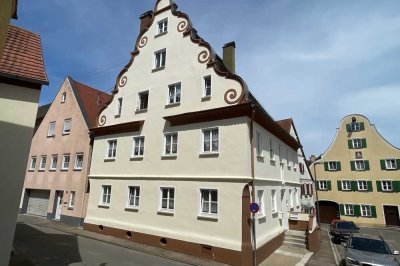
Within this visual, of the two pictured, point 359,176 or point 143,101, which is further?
point 359,176

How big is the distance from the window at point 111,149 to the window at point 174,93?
5758 millimetres

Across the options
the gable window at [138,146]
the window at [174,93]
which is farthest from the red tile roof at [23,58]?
the gable window at [138,146]

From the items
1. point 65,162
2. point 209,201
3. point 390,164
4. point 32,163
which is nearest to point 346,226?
point 209,201

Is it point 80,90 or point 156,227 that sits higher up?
point 80,90

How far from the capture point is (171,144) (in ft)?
52.5

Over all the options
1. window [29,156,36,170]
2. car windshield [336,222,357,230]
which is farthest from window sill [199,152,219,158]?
window [29,156,36,170]

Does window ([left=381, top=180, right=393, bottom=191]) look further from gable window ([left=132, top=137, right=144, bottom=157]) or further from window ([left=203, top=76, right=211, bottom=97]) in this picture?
gable window ([left=132, top=137, right=144, bottom=157])

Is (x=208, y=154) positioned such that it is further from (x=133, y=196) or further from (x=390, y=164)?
(x=390, y=164)

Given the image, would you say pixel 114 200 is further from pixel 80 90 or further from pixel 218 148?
pixel 80 90

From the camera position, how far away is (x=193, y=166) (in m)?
14.6

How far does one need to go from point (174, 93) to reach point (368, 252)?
13131 mm

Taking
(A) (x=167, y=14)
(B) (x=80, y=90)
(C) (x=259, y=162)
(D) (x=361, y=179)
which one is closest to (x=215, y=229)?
(C) (x=259, y=162)

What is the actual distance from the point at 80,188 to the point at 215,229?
13.0 m

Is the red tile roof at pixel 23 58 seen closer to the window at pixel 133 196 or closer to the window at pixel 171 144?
the window at pixel 171 144
